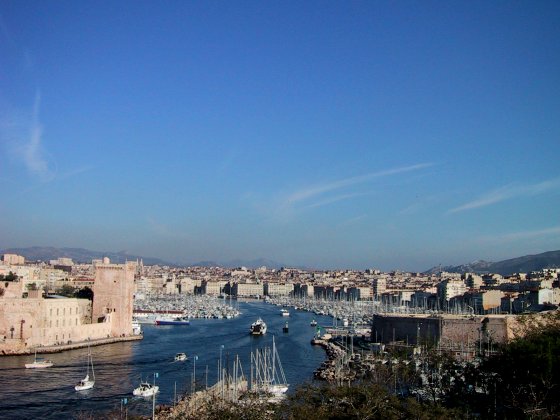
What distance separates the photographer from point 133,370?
20562mm

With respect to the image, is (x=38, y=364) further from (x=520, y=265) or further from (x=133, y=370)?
(x=520, y=265)

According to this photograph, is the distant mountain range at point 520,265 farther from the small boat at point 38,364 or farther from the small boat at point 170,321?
the small boat at point 38,364

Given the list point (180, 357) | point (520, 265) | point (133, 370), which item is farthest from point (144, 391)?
point (520, 265)

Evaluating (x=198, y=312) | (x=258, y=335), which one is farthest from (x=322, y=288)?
(x=258, y=335)

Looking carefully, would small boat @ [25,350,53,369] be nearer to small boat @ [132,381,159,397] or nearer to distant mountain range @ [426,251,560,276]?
small boat @ [132,381,159,397]

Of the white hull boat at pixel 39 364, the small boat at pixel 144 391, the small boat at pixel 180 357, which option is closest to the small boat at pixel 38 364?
the white hull boat at pixel 39 364

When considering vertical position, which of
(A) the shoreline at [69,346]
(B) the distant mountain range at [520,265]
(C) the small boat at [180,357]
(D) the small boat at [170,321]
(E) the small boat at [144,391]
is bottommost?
(E) the small boat at [144,391]

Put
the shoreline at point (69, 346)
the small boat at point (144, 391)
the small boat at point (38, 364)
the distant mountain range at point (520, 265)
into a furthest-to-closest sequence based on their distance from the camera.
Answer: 1. the distant mountain range at point (520, 265)
2. the shoreline at point (69, 346)
3. the small boat at point (38, 364)
4. the small boat at point (144, 391)

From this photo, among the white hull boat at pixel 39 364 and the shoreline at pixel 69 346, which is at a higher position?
the shoreline at pixel 69 346

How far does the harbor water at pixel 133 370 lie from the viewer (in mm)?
15258

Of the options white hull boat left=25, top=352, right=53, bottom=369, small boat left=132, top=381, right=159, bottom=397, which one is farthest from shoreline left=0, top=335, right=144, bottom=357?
small boat left=132, top=381, right=159, bottom=397

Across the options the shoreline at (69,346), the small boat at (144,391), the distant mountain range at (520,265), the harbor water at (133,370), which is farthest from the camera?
the distant mountain range at (520,265)

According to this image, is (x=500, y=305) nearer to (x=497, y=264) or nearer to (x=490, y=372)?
(x=490, y=372)

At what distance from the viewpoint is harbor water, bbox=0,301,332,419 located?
15258mm
